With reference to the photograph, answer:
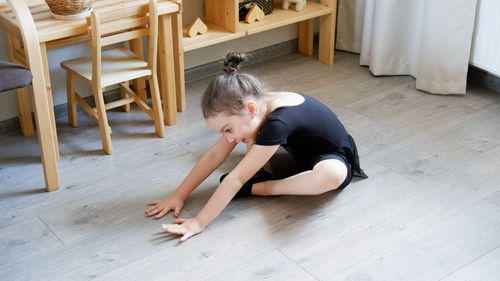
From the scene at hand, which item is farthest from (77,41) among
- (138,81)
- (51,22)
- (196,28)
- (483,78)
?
(483,78)

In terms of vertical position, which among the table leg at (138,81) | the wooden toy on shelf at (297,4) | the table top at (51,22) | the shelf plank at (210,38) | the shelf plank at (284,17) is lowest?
the table leg at (138,81)

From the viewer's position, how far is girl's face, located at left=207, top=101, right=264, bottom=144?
71.8 inches

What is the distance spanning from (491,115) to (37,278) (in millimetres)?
1712

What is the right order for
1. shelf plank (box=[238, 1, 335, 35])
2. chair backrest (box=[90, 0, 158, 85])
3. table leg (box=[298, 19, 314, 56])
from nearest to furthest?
1. chair backrest (box=[90, 0, 158, 85])
2. shelf plank (box=[238, 1, 335, 35])
3. table leg (box=[298, 19, 314, 56])

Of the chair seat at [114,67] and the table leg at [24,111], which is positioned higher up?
the chair seat at [114,67]

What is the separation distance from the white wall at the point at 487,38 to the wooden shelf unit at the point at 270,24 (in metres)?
0.61

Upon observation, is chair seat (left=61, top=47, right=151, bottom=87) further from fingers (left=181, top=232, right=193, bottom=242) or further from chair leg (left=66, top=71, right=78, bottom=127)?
fingers (left=181, top=232, right=193, bottom=242)

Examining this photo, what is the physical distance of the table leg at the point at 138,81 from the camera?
2465 millimetres

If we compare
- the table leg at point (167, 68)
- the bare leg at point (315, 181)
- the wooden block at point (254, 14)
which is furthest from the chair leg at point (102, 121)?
the wooden block at point (254, 14)

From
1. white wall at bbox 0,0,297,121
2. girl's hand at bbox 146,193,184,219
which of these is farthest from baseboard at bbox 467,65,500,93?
girl's hand at bbox 146,193,184,219

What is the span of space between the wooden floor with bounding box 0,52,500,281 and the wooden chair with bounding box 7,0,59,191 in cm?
8

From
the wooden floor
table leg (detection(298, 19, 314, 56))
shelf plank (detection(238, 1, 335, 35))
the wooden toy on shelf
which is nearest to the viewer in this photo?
the wooden floor

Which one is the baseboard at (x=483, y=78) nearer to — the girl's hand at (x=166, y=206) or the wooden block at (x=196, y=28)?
the wooden block at (x=196, y=28)

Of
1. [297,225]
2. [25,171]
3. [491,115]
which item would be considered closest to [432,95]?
[491,115]
